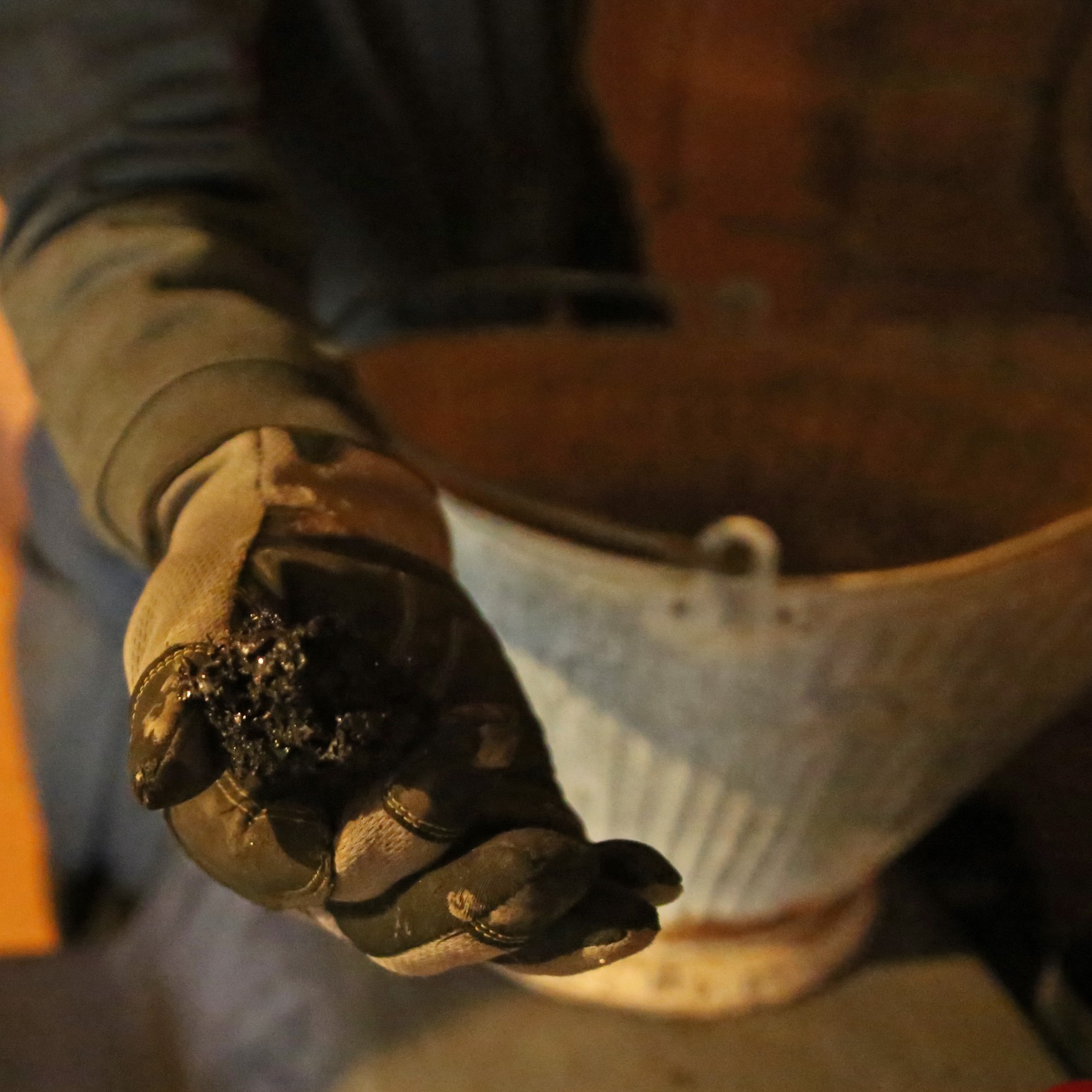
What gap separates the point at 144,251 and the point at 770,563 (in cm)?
21

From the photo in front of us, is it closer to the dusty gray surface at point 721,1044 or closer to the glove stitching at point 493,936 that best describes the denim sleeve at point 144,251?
the glove stitching at point 493,936

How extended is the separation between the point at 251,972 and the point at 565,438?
12.6 inches

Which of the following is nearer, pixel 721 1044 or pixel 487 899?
pixel 487 899

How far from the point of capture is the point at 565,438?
612mm

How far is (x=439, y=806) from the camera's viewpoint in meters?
0.23

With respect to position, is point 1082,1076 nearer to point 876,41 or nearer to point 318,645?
point 318,645

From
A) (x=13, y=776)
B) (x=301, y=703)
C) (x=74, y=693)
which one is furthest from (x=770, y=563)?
(x=13, y=776)

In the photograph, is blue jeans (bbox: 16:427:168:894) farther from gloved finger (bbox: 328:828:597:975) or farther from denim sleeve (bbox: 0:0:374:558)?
gloved finger (bbox: 328:828:597:975)

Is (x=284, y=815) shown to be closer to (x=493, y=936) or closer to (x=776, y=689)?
(x=493, y=936)

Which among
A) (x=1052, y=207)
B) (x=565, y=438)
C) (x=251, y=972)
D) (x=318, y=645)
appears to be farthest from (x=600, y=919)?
(x=1052, y=207)

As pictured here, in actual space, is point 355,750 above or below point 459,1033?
above

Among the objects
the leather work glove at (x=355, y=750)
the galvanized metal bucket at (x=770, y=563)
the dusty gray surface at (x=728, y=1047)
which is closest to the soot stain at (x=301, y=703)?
the leather work glove at (x=355, y=750)

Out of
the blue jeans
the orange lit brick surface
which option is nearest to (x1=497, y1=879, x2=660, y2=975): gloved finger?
the blue jeans

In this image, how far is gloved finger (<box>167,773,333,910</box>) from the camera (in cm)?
22
